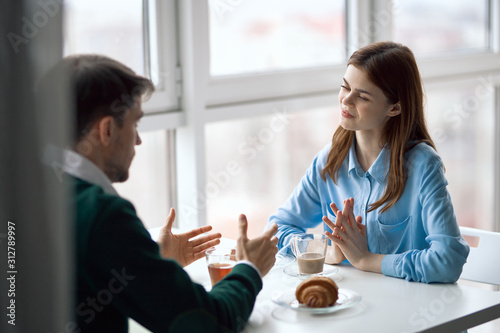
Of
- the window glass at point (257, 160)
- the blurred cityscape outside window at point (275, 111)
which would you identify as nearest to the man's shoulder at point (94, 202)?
the blurred cityscape outside window at point (275, 111)

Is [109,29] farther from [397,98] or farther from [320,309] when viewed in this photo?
[320,309]

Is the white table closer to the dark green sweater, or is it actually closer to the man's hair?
the dark green sweater

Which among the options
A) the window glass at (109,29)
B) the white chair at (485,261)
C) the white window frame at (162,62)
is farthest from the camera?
the white window frame at (162,62)

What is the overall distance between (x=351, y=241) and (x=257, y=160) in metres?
1.14

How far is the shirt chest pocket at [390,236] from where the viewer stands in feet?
5.51

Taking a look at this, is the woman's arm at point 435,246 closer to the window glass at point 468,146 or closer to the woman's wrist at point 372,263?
the woman's wrist at point 372,263

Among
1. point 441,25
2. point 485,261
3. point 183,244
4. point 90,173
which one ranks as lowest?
point 485,261

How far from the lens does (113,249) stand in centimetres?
106

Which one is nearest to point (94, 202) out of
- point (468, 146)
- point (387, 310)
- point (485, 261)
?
point (387, 310)

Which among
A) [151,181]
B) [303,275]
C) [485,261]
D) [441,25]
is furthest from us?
[441,25]

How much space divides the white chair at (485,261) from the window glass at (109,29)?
1231mm

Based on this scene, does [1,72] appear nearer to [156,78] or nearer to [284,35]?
[156,78]

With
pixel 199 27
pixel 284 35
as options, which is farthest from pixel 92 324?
pixel 284 35

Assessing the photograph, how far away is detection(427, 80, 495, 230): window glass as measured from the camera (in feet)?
10.9
